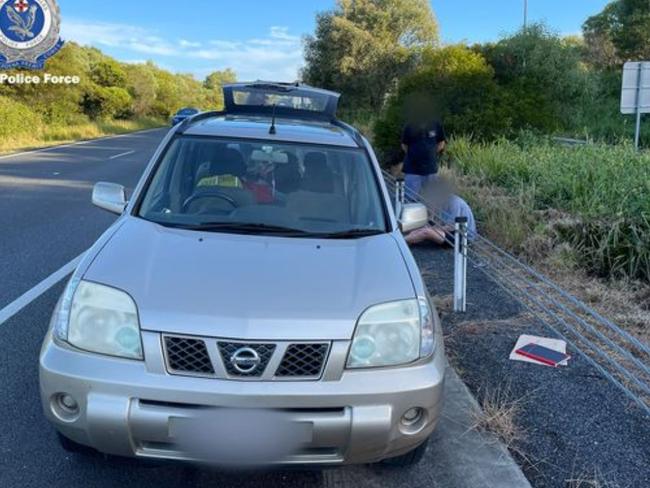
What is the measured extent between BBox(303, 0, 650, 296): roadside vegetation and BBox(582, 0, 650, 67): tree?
551 inches

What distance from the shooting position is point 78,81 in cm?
3434

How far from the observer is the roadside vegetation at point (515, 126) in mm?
6988

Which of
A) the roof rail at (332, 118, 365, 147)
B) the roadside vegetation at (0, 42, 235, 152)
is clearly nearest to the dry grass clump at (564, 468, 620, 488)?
the roof rail at (332, 118, 365, 147)

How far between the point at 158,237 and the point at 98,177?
1236cm

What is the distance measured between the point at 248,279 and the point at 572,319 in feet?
10.8

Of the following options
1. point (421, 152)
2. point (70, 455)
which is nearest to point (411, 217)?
point (70, 455)

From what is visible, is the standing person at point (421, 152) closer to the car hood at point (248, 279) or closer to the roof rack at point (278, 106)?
the roof rack at point (278, 106)

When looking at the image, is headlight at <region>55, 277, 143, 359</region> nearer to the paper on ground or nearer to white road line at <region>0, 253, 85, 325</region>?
white road line at <region>0, 253, 85, 325</region>

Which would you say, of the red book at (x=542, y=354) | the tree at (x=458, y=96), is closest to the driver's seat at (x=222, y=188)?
the red book at (x=542, y=354)

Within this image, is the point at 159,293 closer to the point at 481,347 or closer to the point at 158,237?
Result: the point at 158,237

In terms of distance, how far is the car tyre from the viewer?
2.94 metres

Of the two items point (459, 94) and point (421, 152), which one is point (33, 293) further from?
point (459, 94)

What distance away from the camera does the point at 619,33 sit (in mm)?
44438

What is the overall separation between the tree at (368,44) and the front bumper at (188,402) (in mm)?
25215
